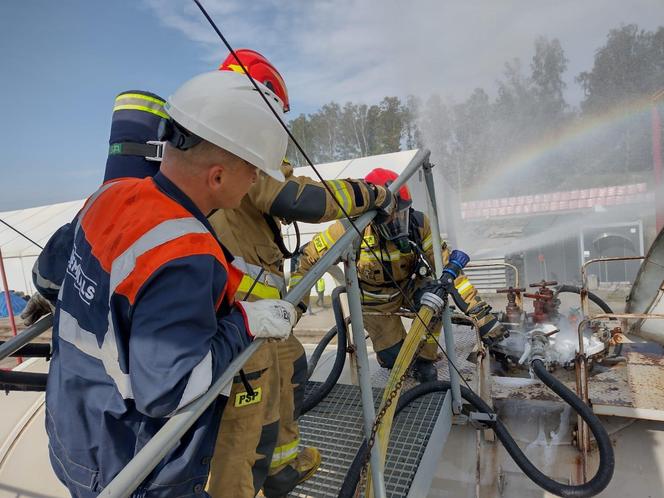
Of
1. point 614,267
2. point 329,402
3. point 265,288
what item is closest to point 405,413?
point 329,402

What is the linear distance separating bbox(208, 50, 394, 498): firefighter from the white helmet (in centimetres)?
42

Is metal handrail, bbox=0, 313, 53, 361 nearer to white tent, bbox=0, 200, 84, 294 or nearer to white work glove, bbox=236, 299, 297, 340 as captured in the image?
white work glove, bbox=236, 299, 297, 340

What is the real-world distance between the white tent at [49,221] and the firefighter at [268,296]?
9604 millimetres

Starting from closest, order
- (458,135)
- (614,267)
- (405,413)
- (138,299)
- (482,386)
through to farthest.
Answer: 1. (138,299)
2. (405,413)
3. (482,386)
4. (614,267)
5. (458,135)

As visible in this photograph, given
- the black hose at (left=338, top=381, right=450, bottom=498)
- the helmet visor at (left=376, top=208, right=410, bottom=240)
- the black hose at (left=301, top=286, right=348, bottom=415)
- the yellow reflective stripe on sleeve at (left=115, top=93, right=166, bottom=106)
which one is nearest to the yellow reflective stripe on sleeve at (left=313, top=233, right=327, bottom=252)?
the black hose at (left=301, top=286, right=348, bottom=415)

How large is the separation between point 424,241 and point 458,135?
2917cm

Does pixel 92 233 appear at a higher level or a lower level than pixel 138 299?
higher

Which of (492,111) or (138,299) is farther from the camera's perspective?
(492,111)

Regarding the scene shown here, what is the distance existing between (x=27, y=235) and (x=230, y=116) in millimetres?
21198

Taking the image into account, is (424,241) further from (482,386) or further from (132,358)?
(132,358)

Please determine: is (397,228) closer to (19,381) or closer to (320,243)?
(320,243)

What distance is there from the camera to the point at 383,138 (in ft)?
133

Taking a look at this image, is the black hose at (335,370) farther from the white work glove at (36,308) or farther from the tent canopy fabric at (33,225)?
the tent canopy fabric at (33,225)

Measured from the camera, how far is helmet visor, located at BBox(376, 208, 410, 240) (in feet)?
12.4
